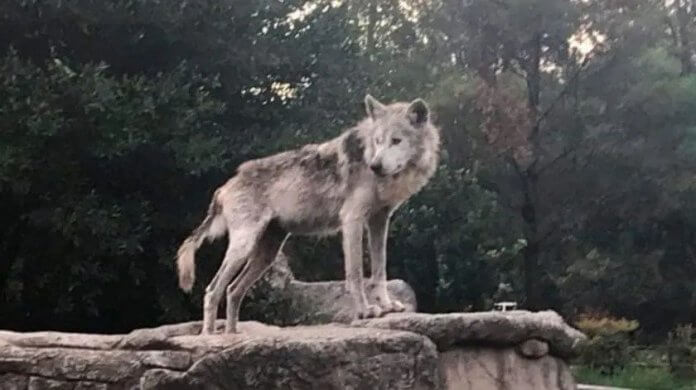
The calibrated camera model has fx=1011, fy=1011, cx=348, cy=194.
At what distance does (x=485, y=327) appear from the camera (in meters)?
6.34

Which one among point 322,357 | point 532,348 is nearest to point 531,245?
point 532,348

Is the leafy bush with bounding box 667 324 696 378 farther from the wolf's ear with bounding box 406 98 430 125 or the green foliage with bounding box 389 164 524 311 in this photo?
the wolf's ear with bounding box 406 98 430 125

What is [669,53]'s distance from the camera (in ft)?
58.2

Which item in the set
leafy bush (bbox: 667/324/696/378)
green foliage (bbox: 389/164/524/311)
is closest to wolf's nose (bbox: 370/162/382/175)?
leafy bush (bbox: 667/324/696/378)

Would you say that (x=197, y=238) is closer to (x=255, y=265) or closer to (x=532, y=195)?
(x=255, y=265)

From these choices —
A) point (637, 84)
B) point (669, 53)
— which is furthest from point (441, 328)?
point (669, 53)

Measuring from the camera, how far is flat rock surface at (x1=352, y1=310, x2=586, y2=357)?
6.07 meters

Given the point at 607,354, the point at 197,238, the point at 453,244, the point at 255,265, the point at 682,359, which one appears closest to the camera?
→ the point at 255,265

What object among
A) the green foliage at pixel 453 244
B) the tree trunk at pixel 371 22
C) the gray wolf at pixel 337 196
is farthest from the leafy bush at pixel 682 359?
the tree trunk at pixel 371 22

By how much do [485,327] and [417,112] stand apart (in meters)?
1.43

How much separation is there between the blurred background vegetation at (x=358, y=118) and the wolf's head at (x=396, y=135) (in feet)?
16.6

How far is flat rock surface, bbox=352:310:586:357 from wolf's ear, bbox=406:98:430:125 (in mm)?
1183

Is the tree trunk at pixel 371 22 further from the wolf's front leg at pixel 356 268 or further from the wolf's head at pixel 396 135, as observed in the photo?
the wolf's front leg at pixel 356 268

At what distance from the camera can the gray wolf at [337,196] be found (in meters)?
6.00
